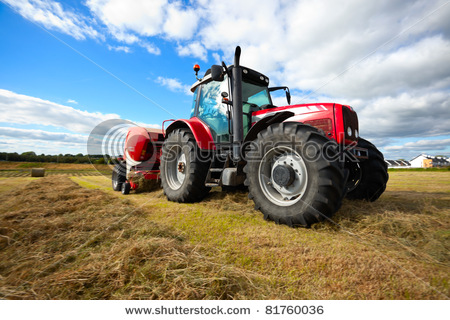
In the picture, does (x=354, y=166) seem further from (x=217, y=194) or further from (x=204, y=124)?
(x=204, y=124)

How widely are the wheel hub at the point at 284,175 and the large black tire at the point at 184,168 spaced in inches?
63.9

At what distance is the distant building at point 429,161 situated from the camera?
51688 millimetres

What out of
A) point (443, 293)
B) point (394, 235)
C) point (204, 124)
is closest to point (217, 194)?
point (204, 124)

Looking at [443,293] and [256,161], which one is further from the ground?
[256,161]

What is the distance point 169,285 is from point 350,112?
10.2ft

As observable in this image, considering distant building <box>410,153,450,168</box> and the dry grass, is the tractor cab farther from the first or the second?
distant building <box>410,153,450,168</box>

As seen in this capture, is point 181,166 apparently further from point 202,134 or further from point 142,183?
point 142,183

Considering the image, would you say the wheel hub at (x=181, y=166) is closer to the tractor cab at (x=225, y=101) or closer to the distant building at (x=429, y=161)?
the tractor cab at (x=225, y=101)

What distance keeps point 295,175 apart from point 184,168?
244cm

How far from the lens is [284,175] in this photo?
2551 millimetres

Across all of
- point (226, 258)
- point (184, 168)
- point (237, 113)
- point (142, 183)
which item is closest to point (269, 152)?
point (237, 113)

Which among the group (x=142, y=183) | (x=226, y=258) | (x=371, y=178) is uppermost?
(x=371, y=178)

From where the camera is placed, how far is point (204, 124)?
424cm

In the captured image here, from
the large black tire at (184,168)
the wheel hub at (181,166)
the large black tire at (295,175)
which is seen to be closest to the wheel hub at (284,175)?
the large black tire at (295,175)
